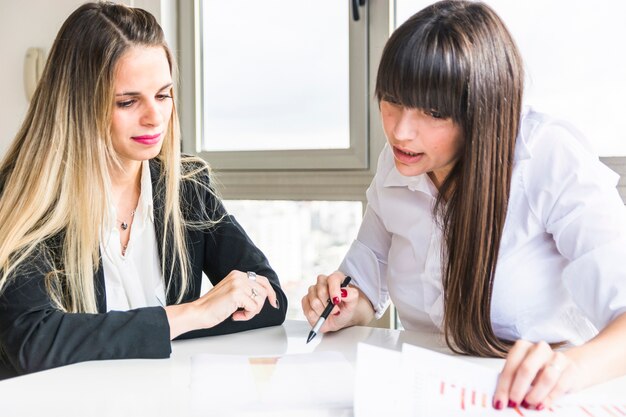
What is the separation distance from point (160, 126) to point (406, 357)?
0.80 meters

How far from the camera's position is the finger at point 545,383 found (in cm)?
88

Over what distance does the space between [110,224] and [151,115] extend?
0.24m

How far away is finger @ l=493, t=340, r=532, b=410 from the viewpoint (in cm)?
87

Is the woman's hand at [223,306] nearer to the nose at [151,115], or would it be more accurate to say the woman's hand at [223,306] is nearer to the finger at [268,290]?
the finger at [268,290]

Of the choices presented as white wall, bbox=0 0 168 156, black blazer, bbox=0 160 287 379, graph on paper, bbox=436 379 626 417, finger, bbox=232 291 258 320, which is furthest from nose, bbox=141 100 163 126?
white wall, bbox=0 0 168 156

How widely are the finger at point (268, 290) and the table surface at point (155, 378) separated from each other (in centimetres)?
5

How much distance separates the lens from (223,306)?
1339mm

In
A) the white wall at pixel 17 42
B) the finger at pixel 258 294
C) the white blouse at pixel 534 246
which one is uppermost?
the white wall at pixel 17 42

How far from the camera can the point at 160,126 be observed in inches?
59.2

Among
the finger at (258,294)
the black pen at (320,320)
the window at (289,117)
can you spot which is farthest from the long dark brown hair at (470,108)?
the window at (289,117)

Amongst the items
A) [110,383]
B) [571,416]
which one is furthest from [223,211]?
[571,416]

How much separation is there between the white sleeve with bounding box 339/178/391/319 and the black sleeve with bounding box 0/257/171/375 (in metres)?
0.41

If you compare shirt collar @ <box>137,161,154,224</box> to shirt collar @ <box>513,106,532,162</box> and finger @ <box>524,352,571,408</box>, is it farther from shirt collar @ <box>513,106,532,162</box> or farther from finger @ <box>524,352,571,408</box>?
finger @ <box>524,352,571,408</box>

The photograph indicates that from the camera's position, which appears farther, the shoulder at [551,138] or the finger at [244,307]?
the finger at [244,307]
